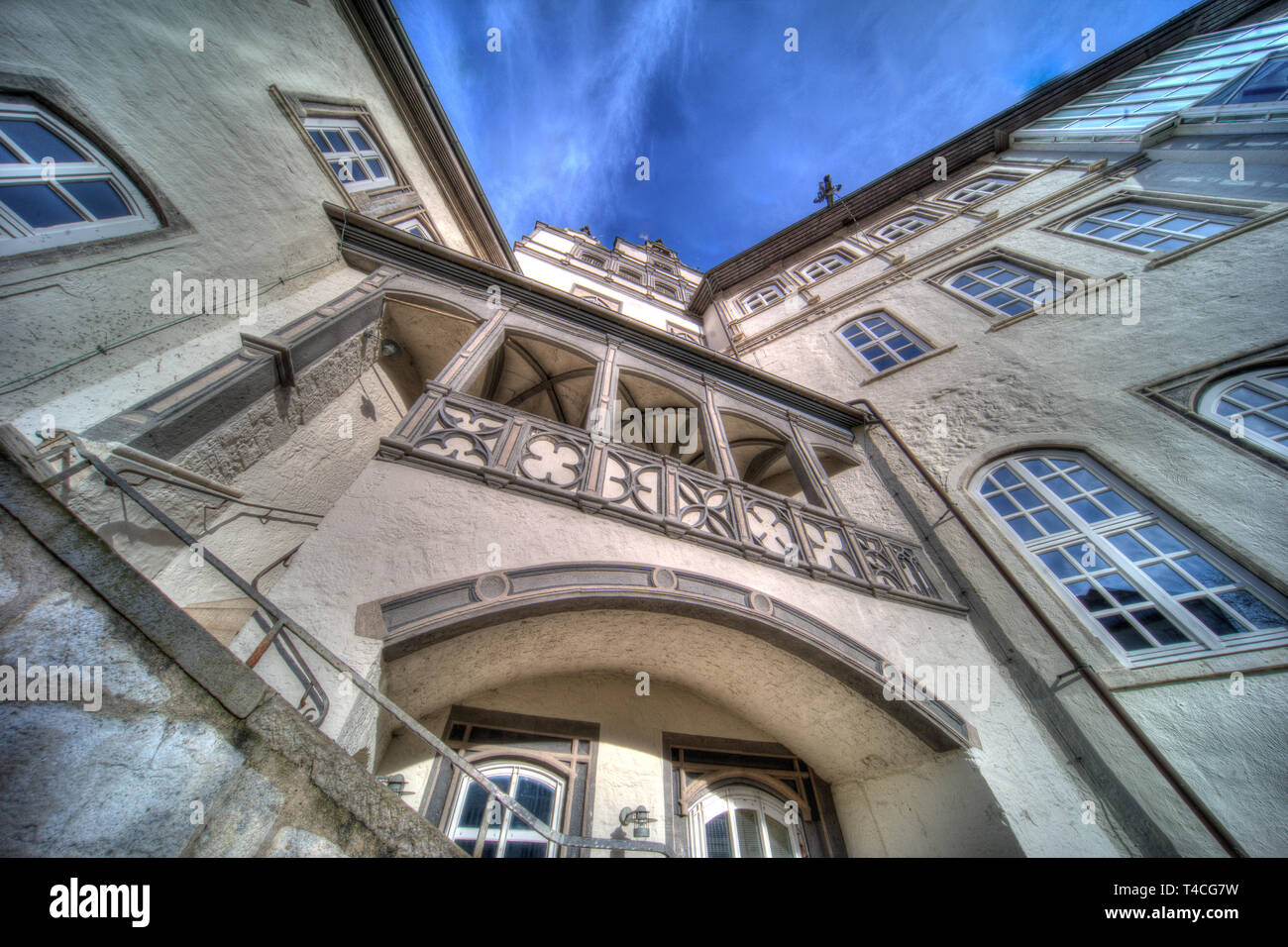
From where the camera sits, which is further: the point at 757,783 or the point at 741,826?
the point at 757,783

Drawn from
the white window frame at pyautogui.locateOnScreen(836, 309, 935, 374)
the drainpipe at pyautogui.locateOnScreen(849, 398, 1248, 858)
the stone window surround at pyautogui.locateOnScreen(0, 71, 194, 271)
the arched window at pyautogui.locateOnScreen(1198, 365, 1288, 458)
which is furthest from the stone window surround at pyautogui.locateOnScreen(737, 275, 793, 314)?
the stone window surround at pyautogui.locateOnScreen(0, 71, 194, 271)

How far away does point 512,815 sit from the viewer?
3291 mm

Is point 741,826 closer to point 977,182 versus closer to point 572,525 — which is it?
point 572,525

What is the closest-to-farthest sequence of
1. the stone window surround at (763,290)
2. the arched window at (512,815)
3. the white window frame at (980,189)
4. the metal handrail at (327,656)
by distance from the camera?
the metal handrail at (327,656)
the arched window at (512,815)
the white window frame at (980,189)
the stone window surround at (763,290)

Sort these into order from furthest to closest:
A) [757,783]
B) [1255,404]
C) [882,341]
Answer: [882,341], [1255,404], [757,783]

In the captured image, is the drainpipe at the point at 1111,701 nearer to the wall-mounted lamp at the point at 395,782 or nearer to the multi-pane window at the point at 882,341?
the multi-pane window at the point at 882,341

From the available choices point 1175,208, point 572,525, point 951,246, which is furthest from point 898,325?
point 572,525

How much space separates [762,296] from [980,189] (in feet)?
21.3

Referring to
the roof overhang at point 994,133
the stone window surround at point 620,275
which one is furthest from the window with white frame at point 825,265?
the stone window surround at point 620,275

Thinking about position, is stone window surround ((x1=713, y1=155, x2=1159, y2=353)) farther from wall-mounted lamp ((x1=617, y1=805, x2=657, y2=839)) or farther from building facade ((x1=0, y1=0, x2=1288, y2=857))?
wall-mounted lamp ((x1=617, y1=805, x2=657, y2=839))

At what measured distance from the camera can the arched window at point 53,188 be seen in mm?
3053

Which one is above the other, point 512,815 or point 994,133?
point 994,133

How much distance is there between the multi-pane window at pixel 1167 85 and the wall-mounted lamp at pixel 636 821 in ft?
53.7

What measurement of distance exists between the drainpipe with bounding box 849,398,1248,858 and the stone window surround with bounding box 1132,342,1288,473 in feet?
7.79
